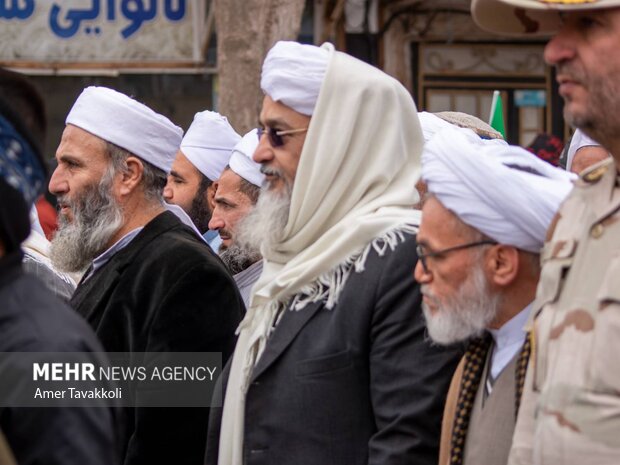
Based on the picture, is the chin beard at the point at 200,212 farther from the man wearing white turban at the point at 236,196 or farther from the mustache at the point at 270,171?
the mustache at the point at 270,171

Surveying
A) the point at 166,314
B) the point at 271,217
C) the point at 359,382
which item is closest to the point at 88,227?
the point at 166,314

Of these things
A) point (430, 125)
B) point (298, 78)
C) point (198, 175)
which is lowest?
point (198, 175)

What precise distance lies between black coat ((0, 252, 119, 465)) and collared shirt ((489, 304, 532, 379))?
1079 mm

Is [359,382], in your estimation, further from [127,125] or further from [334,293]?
[127,125]

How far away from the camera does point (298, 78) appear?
3756 mm

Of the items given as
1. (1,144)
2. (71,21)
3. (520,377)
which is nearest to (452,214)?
(520,377)

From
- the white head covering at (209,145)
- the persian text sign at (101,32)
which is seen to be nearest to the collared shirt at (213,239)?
the white head covering at (209,145)

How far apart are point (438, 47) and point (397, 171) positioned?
954 centimetres

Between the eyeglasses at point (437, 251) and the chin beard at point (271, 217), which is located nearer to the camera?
the eyeglasses at point (437, 251)

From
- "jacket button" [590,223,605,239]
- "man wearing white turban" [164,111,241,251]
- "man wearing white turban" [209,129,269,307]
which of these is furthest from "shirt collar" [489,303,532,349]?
"man wearing white turban" [164,111,241,251]

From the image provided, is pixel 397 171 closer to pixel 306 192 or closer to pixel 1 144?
pixel 306 192

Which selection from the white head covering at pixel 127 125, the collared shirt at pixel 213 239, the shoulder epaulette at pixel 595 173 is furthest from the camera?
the collared shirt at pixel 213 239

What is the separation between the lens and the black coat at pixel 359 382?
3.36 meters

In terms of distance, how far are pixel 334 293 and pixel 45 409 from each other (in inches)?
51.8
